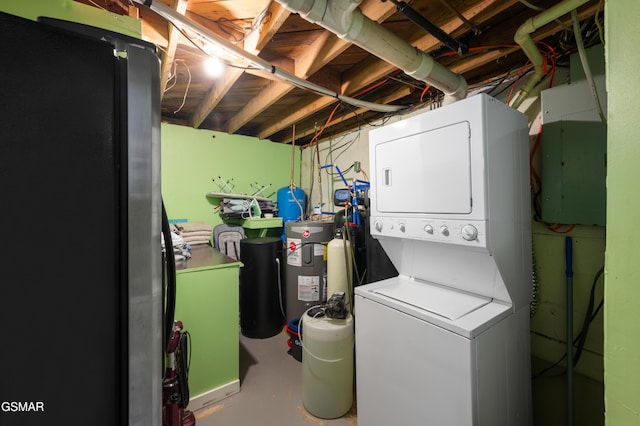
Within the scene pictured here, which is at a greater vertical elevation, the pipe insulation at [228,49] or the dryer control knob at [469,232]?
the pipe insulation at [228,49]

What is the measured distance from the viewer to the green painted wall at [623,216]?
21.4 inches

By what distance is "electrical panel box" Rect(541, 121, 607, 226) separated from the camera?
4.10ft

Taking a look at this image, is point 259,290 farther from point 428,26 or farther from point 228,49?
point 428,26

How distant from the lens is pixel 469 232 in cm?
106

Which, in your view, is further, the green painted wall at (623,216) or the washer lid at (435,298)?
the washer lid at (435,298)

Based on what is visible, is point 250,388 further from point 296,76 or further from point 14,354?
point 296,76

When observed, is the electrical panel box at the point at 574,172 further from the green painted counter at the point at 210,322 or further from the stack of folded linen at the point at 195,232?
the stack of folded linen at the point at 195,232

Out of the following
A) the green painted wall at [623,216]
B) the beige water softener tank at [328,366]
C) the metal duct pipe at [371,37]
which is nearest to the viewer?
the green painted wall at [623,216]

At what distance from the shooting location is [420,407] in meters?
1.11

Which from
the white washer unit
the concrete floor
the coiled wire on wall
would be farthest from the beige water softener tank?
the coiled wire on wall

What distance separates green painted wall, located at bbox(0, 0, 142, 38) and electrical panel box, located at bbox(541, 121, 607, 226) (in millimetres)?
1996

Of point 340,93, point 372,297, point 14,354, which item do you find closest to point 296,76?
point 340,93

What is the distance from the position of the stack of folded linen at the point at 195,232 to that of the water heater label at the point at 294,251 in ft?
3.19

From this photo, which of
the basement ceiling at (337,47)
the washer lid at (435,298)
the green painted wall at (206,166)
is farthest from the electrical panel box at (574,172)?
the green painted wall at (206,166)
